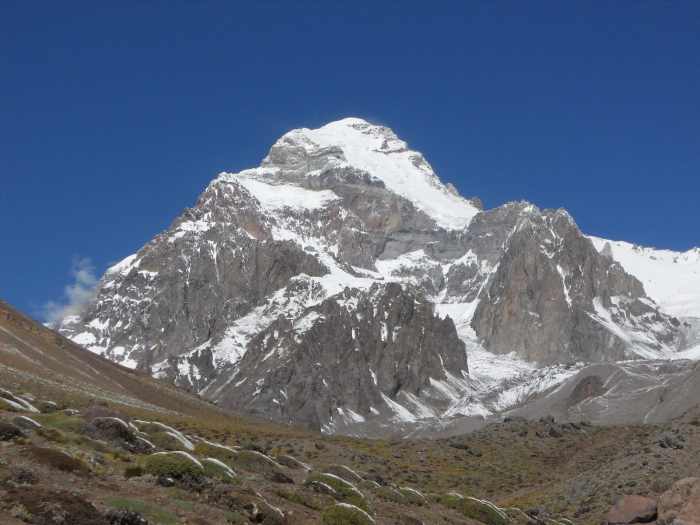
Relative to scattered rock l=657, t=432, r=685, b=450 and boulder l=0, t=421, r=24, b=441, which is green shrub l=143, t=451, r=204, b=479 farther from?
scattered rock l=657, t=432, r=685, b=450

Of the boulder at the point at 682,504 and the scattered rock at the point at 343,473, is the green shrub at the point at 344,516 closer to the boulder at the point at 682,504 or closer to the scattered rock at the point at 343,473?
the boulder at the point at 682,504

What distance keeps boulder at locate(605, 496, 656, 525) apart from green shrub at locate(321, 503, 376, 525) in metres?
14.1

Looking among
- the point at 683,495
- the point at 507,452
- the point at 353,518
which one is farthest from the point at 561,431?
the point at 353,518

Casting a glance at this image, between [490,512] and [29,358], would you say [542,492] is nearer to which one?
[490,512]

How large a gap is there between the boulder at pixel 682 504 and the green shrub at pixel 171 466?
16.3 metres

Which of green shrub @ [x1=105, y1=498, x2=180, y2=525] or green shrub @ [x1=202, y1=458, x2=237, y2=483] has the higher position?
green shrub @ [x1=202, y1=458, x2=237, y2=483]

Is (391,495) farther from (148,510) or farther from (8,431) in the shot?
(148,510)

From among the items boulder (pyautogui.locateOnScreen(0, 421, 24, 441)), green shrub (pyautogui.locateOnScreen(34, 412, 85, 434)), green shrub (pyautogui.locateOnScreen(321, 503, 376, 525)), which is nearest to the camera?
green shrub (pyautogui.locateOnScreen(321, 503, 376, 525))

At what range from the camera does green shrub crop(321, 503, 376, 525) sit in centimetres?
3034

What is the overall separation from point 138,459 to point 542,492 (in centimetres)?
4622

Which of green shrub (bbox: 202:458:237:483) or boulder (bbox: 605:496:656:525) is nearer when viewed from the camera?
green shrub (bbox: 202:458:237:483)

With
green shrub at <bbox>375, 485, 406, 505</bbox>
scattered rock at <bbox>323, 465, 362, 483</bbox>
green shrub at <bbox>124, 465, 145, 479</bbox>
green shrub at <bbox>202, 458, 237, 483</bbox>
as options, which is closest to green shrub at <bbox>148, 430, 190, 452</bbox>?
green shrub at <bbox>202, 458, 237, 483</bbox>

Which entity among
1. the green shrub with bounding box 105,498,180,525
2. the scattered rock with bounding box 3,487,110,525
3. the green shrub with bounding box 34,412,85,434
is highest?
the green shrub with bounding box 34,412,85,434

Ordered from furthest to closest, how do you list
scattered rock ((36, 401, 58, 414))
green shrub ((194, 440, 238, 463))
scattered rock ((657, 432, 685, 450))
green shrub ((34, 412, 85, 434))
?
scattered rock ((657, 432, 685, 450)) → scattered rock ((36, 401, 58, 414)) → green shrub ((194, 440, 238, 463)) → green shrub ((34, 412, 85, 434))
